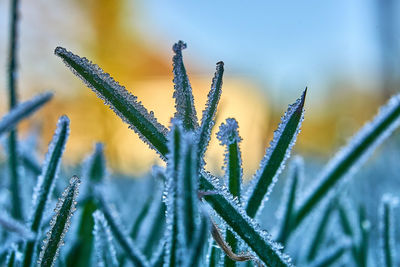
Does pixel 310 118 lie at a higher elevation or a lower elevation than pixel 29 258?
higher

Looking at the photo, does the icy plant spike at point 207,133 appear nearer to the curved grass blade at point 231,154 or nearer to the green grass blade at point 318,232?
the curved grass blade at point 231,154

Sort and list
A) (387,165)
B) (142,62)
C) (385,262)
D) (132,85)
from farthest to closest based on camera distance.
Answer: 1. (142,62)
2. (132,85)
3. (387,165)
4. (385,262)

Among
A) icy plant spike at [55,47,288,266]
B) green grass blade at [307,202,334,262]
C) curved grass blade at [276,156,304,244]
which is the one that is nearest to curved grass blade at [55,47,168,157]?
icy plant spike at [55,47,288,266]

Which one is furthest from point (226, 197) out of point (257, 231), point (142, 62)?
point (142, 62)

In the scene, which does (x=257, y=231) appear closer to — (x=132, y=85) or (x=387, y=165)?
(x=387, y=165)

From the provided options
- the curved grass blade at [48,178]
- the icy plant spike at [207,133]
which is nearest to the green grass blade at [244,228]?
the icy plant spike at [207,133]

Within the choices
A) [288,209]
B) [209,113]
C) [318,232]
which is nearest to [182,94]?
[209,113]

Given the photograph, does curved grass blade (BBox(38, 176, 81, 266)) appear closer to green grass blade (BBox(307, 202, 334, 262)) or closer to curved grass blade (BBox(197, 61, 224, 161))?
curved grass blade (BBox(197, 61, 224, 161))

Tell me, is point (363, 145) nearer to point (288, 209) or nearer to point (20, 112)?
point (288, 209)
